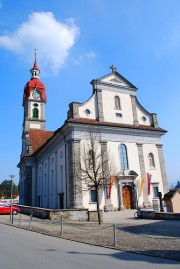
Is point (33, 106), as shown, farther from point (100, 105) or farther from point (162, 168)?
point (162, 168)

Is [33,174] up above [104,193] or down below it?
above

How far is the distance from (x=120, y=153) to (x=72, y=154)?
6148 millimetres

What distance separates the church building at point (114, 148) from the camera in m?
26.3

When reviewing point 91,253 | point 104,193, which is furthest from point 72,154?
point 91,253

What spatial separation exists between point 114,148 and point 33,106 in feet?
105

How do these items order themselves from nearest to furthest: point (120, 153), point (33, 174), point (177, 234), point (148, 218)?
point (177, 234) < point (148, 218) < point (120, 153) < point (33, 174)

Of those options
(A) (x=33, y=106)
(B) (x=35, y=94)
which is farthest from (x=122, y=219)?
(B) (x=35, y=94)

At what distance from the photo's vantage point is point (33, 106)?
55.6m

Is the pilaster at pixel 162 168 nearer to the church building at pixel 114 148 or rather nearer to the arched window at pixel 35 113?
the church building at pixel 114 148

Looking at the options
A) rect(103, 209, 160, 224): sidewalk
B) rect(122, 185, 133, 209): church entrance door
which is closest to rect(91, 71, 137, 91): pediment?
rect(122, 185, 133, 209): church entrance door

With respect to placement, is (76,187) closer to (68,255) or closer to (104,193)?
(104,193)

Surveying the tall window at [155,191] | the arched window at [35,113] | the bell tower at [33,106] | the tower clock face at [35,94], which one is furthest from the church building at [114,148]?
the tower clock face at [35,94]

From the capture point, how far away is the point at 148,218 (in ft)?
64.6

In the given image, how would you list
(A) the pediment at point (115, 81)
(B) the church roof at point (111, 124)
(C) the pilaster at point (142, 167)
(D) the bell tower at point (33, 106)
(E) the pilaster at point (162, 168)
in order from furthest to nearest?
(D) the bell tower at point (33, 106) → (A) the pediment at point (115, 81) → (E) the pilaster at point (162, 168) → (C) the pilaster at point (142, 167) → (B) the church roof at point (111, 124)
